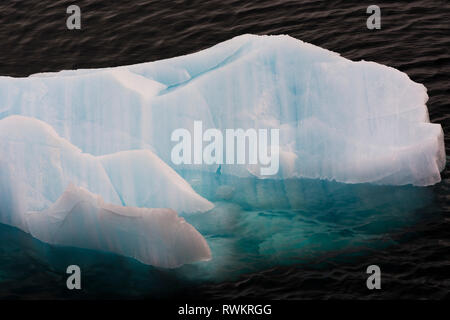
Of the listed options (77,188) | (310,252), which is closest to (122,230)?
(77,188)

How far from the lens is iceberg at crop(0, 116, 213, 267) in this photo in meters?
16.2

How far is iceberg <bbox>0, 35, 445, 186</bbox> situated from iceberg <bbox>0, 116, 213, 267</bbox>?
1023 mm

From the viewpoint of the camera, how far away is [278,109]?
59.4 ft

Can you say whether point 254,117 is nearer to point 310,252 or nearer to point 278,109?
point 278,109

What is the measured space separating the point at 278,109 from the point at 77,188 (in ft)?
15.6

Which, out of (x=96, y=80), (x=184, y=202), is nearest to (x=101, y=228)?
(x=184, y=202)

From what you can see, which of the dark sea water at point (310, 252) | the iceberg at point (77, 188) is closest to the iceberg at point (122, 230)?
the iceberg at point (77, 188)

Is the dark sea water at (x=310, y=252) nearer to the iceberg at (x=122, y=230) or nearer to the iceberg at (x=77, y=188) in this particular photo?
the iceberg at (x=122, y=230)

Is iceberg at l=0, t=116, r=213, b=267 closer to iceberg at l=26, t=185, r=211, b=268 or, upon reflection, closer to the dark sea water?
iceberg at l=26, t=185, r=211, b=268

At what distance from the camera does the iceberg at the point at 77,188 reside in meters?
16.2

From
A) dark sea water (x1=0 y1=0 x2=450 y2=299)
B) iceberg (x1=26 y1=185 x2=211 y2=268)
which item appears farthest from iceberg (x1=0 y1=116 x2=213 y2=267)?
dark sea water (x1=0 y1=0 x2=450 y2=299)

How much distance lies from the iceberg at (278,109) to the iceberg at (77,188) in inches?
40.3
